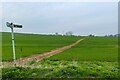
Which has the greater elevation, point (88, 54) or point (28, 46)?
point (28, 46)

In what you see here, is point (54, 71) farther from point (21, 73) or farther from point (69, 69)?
point (21, 73)

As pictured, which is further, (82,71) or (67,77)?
(82,71)

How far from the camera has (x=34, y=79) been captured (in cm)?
942

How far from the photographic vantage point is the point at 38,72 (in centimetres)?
1029

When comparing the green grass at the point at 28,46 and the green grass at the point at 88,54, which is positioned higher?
the green grass at the point at 28,46

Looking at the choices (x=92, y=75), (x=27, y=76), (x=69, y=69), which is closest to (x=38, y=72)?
(x=27, y=76)

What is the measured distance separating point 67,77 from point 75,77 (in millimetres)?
318

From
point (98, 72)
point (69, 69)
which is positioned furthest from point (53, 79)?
point (98, 72)

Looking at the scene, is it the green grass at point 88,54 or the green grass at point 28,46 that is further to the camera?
the green grass at point 28,46

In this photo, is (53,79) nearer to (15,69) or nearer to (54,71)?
(54,71)

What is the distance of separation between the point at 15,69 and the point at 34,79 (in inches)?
59.9

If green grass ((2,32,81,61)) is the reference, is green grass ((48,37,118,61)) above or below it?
below

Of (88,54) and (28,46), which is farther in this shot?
(28,46)

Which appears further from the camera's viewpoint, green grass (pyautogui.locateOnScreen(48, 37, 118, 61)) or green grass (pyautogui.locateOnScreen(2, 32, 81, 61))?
green grass (pyautogui.locateOnScreen(2, 32, 81, 61))
